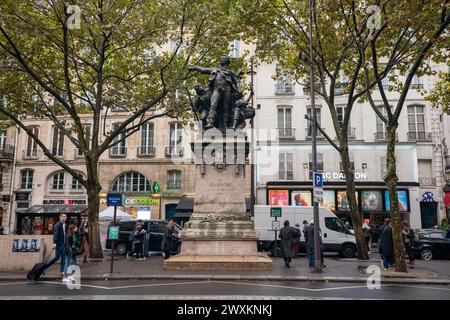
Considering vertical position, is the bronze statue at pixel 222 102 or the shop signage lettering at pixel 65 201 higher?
the bronze statue at pixel 222 102

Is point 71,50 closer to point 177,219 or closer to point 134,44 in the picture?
point 134,44

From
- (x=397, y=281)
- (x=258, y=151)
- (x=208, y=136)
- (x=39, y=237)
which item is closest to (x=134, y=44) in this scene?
(x=208, y=136)

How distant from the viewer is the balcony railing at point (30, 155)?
36.2 meters

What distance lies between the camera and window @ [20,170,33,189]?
118ft

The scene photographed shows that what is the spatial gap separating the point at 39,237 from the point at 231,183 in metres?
6.73

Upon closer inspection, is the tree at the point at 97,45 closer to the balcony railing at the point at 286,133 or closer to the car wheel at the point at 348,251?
the car wheel at the point at 348,251

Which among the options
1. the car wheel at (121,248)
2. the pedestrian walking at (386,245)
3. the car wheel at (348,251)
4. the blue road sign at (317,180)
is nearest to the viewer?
the blue road sign at (317,180)

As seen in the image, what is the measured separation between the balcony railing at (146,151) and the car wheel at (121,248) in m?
14.5

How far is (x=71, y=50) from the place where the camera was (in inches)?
691

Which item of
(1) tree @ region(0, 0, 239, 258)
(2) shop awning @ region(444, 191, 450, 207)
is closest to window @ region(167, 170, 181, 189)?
(1) tree @ region(0, 0, 239, 258)

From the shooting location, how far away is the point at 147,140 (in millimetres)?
35156

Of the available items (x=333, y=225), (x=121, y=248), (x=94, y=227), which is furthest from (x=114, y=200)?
(x=333, y=225)

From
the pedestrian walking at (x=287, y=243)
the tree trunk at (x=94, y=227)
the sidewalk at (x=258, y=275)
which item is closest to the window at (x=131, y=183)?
the tree trunk at (x=94, y=227)

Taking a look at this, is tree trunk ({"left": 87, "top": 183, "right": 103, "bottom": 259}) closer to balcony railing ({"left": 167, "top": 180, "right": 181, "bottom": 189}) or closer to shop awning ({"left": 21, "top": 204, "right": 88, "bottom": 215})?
shop awning ({"left": 21, "top": 204, "right": 88, "bottom": 215})
